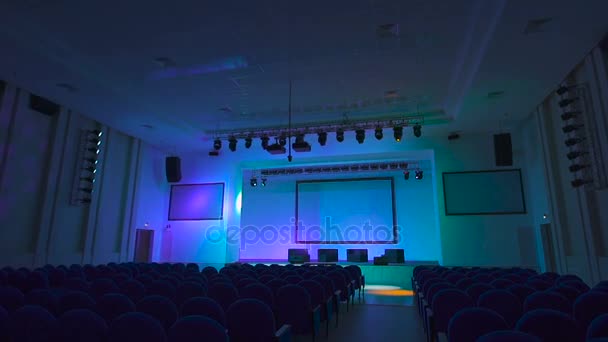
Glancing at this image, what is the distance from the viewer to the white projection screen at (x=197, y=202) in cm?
1337

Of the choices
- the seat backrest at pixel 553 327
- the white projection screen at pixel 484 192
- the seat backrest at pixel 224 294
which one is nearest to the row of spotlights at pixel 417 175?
the white projection screen at pixel 484 192

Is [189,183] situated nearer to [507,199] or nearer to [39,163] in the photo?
[39,163]

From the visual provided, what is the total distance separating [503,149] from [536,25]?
17.3ft

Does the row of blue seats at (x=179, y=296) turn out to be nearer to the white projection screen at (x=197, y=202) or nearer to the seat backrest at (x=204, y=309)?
the seat backrest at (x=204, y=309)

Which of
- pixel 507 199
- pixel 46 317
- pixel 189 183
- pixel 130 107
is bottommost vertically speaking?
pixel 46 317

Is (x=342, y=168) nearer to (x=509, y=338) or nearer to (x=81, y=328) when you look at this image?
(x=81, y=328)

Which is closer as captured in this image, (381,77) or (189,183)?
(381,77)

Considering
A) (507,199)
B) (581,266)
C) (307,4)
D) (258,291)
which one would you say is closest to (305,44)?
(307,4)

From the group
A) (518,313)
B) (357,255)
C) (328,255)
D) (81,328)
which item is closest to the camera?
(81,328)

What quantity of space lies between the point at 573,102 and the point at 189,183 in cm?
1224

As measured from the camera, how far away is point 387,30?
622 centimetres

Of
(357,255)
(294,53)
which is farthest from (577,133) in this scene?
(357,255)

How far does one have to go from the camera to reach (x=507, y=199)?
1088cm

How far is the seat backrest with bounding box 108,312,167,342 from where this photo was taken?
2.33 meters
